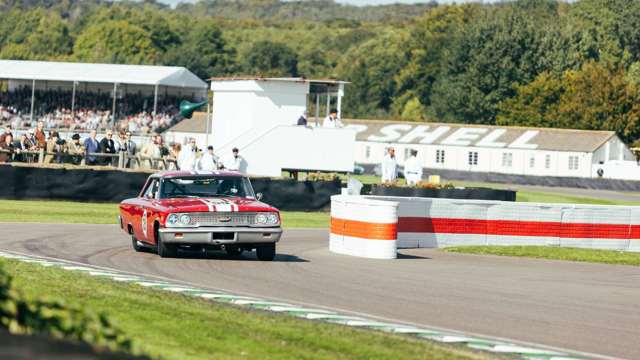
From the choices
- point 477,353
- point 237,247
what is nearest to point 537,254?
point 237,247

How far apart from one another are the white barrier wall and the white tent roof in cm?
4960

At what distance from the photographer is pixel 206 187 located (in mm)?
19766

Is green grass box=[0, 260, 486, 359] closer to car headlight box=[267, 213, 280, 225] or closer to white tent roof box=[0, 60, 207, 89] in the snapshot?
car headlight box=[267, 213, 280, 225]

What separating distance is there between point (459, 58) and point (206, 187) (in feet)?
324

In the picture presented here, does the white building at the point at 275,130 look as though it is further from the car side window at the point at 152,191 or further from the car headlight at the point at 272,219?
the car headlight at the point at 272,219

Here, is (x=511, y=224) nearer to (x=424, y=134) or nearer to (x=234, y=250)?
(x=234, y=250)

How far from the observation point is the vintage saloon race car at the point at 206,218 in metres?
18.4

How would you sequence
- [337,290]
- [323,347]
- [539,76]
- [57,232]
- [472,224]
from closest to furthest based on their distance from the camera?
[323,347], [337,290], [57,232], [472,224], [539,76]

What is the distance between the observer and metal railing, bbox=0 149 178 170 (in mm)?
34500

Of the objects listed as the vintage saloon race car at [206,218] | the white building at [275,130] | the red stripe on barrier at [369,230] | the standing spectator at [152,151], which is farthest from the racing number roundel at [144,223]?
the white building at [275,130]

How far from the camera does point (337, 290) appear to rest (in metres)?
15.6

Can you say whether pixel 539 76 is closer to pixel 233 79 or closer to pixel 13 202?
pixel 233 79

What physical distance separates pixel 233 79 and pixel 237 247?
2906 cm

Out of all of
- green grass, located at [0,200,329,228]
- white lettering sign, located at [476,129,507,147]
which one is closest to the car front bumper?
green grass, located at [0,200,329,228]
